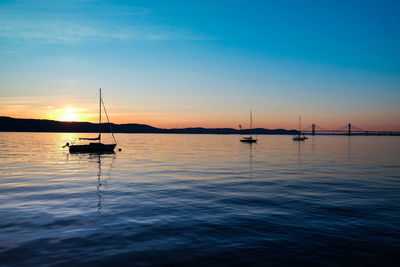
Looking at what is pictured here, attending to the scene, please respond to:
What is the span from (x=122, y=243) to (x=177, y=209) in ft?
19.0

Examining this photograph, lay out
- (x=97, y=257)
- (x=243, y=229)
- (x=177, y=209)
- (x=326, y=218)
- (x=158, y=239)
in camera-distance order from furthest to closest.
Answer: (x=177, y=209), (x=326, y=218), (x=243, y=229), (x=158, y=239), (x=97, y=257)

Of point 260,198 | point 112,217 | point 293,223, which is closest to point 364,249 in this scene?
point 293,223

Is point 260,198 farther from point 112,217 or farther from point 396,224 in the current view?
point 112,217

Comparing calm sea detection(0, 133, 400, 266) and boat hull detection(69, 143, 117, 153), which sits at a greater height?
boat hull detection(69, 143, 117, 153)

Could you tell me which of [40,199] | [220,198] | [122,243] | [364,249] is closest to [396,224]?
[364,249]

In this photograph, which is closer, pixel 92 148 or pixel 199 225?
pixel 199 225

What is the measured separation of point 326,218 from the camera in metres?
14.6

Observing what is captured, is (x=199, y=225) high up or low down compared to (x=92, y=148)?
down

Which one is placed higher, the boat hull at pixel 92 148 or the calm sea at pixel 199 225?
the boat hull at pixel 92 148

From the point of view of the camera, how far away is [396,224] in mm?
13734

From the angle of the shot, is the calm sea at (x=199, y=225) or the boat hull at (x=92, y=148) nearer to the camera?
the calm sea at (x=199, y=225)

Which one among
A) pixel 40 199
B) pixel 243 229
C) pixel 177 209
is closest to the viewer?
pixel 243 229

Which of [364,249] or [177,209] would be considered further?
[177,209]

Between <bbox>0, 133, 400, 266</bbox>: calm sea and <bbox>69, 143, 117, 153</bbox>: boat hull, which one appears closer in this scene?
<bbox>0, 133, 400, 266</bbox>: calm sea
